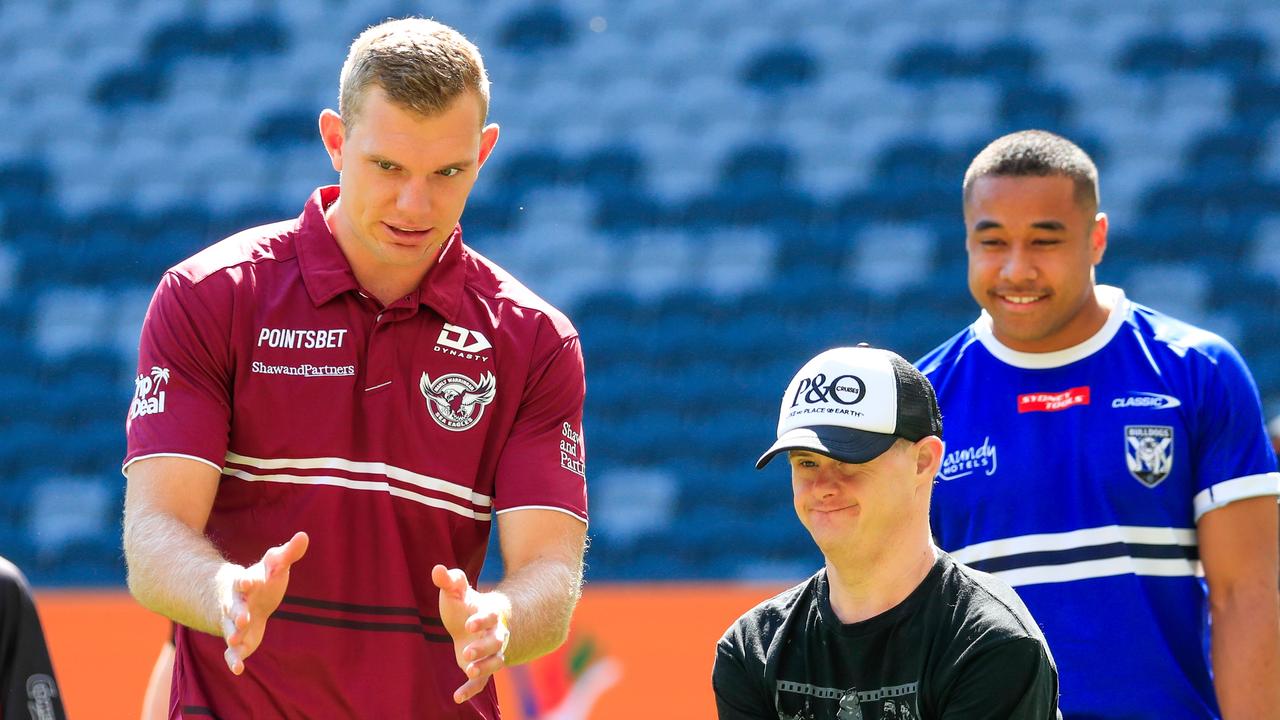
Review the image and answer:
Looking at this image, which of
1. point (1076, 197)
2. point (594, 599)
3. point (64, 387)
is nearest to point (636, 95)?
point (64, 387)

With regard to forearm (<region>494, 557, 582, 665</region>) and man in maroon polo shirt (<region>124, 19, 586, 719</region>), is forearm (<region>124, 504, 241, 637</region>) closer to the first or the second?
man in maroon polo shirt (<region>124, 19, 586, 719</region>)

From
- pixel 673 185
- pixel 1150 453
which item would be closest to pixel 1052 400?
pixel 1150 453

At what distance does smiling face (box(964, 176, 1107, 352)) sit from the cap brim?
76cm

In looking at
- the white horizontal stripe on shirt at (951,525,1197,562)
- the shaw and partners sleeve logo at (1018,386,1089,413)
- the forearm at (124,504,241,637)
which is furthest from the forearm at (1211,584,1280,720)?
the forearm at (124,504,241,637)

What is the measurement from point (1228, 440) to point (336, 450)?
6.05 feet

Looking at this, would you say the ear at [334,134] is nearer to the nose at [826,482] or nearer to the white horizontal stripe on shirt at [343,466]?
the white horizontal stripe on shirt at [343,466]

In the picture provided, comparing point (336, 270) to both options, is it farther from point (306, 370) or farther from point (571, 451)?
point (571, 451)

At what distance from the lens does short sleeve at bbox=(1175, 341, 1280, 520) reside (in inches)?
130

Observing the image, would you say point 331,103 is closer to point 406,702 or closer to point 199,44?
point 199,44

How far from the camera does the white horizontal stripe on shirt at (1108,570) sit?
3.32 m

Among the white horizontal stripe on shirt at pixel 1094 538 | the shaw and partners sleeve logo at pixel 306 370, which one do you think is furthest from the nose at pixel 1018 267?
the shaw and partners sleeve logo at pixel 306 370

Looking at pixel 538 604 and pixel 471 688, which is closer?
pixel 471 688

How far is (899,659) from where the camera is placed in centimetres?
280

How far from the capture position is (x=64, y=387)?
352 inches
